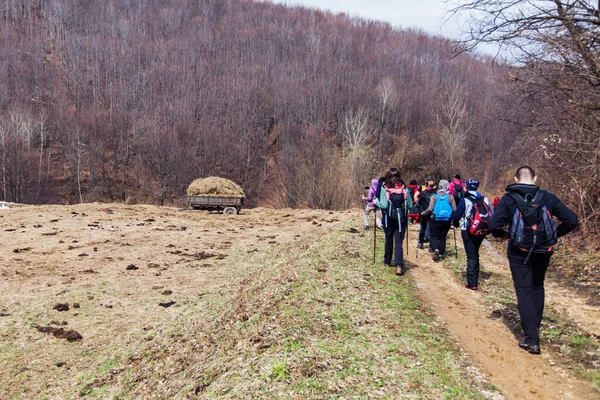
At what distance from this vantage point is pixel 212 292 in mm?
9812

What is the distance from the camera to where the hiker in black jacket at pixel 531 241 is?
18.4 ft

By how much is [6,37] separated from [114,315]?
4227 inches

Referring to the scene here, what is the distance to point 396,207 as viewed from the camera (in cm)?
912

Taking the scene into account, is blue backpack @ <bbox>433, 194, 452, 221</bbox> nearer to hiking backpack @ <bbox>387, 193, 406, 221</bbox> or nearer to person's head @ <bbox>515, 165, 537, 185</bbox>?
hiking backpack @ <bbox>387, 193, 406, 221</bbox>

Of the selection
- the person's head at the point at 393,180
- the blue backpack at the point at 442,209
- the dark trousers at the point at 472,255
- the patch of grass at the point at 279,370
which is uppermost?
the person's head at the point at 393,180

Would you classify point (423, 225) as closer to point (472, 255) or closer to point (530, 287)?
point (472, 255)

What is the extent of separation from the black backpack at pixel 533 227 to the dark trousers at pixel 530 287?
116 mm

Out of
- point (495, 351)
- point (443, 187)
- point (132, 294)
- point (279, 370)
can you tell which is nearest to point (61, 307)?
point (132, 294)

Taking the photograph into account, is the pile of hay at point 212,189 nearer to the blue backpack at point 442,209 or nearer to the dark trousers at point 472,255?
the blue backpack at point 442,209

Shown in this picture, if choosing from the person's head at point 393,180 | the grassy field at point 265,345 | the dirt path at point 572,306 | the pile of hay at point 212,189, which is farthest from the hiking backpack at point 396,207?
the pile of hay at point 212,189

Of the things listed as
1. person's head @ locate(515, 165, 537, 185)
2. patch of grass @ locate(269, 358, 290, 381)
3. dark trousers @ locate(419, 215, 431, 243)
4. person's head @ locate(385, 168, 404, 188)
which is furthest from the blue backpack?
patch of grass @ locate(269, 358, 290, 381)

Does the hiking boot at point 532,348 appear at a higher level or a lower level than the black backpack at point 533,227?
lower

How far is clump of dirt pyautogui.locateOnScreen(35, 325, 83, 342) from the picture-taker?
779 cm

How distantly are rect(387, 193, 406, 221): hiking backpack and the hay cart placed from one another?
19202 mm
